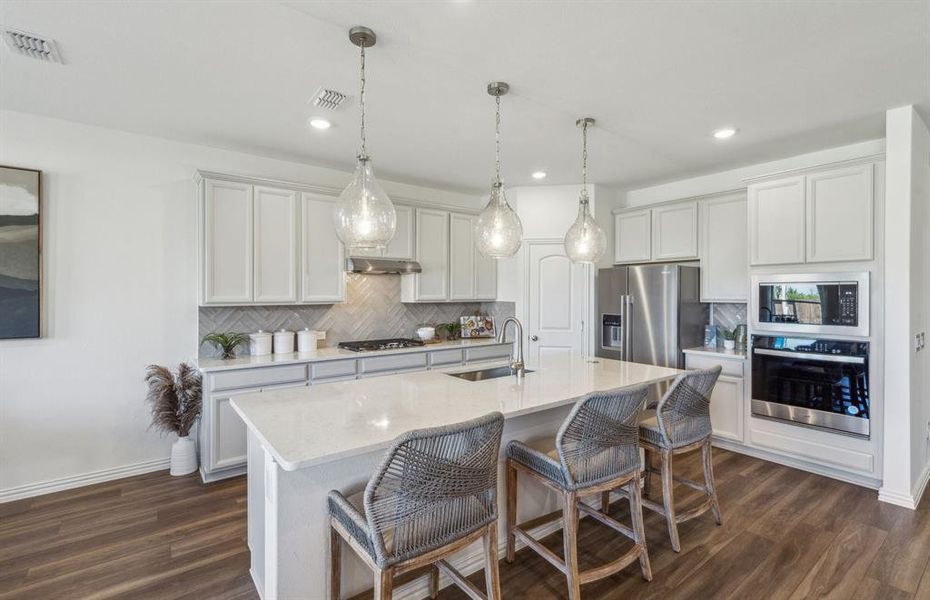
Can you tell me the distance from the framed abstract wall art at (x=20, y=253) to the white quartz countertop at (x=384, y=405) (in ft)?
6.91

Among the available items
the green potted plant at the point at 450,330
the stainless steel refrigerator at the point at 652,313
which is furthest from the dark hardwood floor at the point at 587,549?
the green potted plant at the point at 450,330

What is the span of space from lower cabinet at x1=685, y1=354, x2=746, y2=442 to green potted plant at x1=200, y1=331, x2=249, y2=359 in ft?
13.6

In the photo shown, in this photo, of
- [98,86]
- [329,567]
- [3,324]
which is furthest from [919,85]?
[3,324]

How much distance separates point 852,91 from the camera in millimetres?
2785

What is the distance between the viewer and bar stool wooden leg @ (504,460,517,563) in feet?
7.67

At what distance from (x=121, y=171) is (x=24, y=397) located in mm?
1780

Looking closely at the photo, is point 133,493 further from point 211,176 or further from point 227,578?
point 211,176

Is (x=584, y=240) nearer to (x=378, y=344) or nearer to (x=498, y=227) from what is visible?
(x=498, y=227)

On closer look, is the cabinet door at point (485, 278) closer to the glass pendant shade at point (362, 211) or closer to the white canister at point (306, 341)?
the white canister at point (306, 341)

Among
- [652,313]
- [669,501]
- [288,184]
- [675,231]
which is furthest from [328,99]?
[675,231]

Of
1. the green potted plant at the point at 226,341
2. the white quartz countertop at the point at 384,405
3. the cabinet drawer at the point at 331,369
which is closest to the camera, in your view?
the white quartz countertop at the point at 384,405

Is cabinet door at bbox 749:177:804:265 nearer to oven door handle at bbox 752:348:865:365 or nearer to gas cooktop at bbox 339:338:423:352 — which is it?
oven door handle at bbox 752:348:865:365

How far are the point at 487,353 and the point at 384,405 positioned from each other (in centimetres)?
291

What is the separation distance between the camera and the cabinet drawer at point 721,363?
399cm
